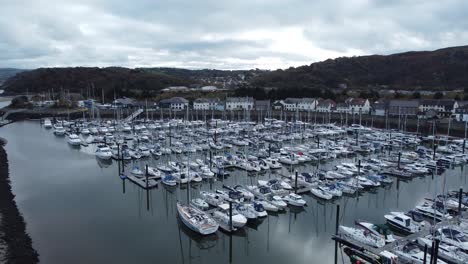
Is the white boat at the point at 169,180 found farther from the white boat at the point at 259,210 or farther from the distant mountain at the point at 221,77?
the distant mountain at the point at 221,77

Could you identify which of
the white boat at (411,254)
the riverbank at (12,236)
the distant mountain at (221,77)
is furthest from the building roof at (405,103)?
the distant mountain at (221,77)

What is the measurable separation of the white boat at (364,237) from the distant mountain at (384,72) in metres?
75.7

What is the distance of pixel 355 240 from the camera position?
13.9 m

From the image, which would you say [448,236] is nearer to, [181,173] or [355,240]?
[355,240]

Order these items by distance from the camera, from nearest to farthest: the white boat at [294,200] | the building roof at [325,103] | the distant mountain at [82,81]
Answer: the white boat at [294,200]
the building roof at [325,103]
the distant mountain at [82,81]

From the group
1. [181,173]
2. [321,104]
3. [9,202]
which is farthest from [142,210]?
[321,104]

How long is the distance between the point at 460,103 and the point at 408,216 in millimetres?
40833

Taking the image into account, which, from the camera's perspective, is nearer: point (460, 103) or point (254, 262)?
point (254, 262)

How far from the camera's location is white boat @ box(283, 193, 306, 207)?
18.1 m

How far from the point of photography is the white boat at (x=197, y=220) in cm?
1479

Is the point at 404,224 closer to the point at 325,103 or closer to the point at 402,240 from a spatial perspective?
the point at 402,240

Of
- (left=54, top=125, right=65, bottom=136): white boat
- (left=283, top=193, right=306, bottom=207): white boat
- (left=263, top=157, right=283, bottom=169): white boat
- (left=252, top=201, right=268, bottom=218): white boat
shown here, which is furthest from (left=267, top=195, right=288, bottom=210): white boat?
(left=54, top=125, right=65, bottom=136): white boat

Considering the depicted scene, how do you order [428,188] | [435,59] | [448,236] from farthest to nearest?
[435,59]
[428,188]
[448,236]

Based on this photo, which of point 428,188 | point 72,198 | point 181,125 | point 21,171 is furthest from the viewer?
point 181,125
